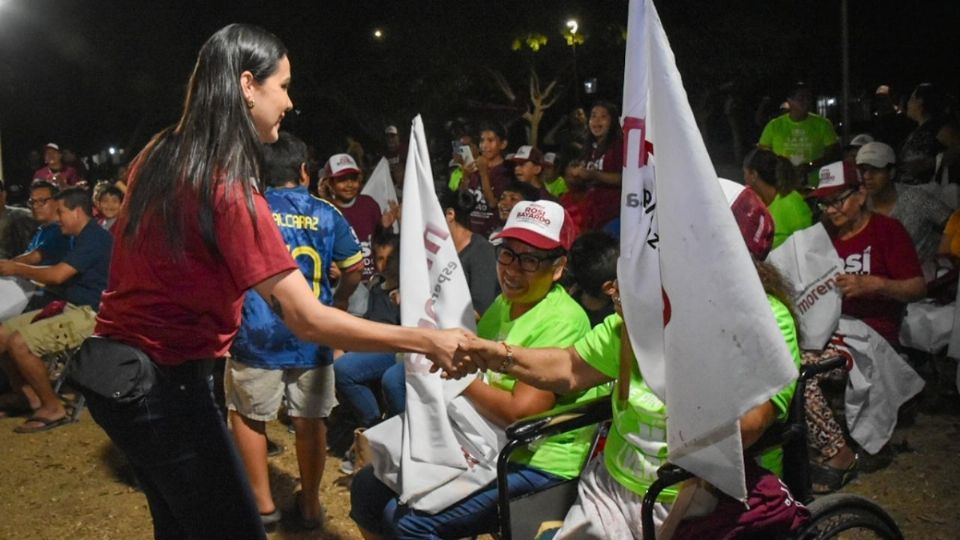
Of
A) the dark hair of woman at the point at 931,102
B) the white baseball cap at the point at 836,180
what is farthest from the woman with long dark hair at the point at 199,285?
the dark hair of woman at the point at 931,102

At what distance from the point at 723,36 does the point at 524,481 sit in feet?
65.5

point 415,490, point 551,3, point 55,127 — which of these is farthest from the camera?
point 55,127

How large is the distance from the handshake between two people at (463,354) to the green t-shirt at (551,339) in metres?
0.26

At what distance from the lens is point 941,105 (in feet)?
29.9

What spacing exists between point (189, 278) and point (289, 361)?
250 centimetres

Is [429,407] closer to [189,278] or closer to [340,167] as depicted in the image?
[189,278]

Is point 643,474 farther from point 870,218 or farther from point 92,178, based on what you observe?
point 92,178

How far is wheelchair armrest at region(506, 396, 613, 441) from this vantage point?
3.12 meters

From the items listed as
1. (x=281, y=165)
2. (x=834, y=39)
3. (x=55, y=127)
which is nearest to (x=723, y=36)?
(x=834, y=39)

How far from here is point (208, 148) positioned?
2639mm

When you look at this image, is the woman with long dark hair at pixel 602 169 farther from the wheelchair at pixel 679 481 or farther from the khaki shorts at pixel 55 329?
the khaki shorts at pixel 55 329

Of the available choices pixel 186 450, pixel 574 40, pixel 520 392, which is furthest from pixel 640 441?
pixel 574 40

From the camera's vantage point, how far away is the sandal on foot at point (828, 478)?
513 centimetres

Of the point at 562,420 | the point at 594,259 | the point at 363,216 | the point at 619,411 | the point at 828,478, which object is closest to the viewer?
the point at 619,411
